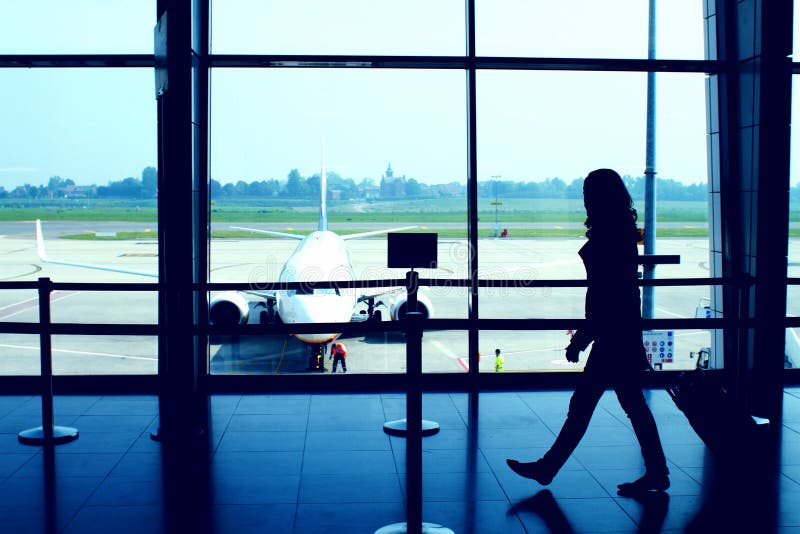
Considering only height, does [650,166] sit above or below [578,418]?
above

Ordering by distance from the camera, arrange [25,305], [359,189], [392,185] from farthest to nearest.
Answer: [25,305] < [359,189] < [392,185]

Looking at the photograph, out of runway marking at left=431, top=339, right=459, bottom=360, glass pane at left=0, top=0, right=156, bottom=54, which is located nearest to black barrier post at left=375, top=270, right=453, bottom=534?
glass pane at left=0, top=0, right=156, bottom=54

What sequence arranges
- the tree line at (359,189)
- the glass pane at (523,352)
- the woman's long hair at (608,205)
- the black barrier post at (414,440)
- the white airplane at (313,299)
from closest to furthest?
the black barrier post at (414,440) < the woman's long hair at (608,205) < the tree line at (359,189) < the white airplane at (313,299) < the glass pane at (523,352)

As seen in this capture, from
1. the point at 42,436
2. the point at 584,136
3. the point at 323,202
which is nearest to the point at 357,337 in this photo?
the point at 323,202

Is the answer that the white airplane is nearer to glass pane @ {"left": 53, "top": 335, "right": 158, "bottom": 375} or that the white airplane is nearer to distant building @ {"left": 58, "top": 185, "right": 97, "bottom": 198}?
glass pane @ {"left": 53, "top": 335, "right": 158, "bottom": 375}

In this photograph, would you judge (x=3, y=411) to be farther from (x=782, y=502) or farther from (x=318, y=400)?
(x=782, y=502)

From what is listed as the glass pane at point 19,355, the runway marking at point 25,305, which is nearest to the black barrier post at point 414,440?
the glass pane at point 19,355

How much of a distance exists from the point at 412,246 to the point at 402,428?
4.40 feet

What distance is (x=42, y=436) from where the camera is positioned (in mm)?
4980

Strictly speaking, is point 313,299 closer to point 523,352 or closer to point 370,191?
point 370,191

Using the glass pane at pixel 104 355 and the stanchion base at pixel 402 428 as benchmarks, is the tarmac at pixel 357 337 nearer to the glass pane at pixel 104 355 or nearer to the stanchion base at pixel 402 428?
the glass pane at pixel 104 355

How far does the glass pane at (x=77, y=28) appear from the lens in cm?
659

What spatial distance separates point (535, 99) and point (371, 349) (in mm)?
7889

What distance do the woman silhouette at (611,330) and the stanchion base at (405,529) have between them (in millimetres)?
812
